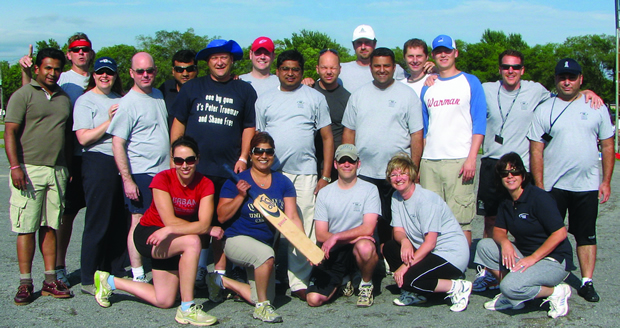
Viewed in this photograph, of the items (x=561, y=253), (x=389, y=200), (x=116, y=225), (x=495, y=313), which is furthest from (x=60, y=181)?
(x=561, y=253)

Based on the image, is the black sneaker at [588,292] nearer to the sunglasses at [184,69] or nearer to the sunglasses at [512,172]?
the sunglasses at [512,172]

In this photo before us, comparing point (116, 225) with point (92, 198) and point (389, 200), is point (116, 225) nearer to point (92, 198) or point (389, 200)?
point (92, 198)

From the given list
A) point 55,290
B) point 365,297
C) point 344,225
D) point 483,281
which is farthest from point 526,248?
point 55,290

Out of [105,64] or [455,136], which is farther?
[455,136]

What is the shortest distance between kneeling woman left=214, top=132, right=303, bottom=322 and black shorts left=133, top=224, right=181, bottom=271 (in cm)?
39

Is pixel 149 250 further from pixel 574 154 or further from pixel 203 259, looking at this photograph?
pixel 574 154

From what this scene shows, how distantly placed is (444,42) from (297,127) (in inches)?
69.2

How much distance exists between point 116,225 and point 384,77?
3.20 meters

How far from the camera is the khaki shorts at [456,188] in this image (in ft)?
17.1

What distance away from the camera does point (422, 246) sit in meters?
4.58

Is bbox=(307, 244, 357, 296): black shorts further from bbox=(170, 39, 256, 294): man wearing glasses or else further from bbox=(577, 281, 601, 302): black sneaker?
bbox=(577, 281, 601, 302): black sneaker

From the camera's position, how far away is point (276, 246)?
536cm

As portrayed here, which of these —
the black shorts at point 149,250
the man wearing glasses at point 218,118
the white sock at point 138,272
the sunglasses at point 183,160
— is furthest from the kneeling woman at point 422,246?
the white sock at point 138,272

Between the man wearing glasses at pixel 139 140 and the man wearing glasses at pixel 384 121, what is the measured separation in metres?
2.01
